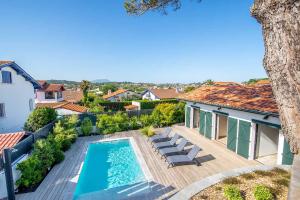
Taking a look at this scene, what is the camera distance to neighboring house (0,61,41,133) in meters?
15.3

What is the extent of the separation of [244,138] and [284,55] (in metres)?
8.79

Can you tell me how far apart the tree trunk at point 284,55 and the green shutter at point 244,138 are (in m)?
7.47

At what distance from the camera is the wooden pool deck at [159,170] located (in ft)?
24.9

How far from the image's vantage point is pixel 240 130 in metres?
10.9

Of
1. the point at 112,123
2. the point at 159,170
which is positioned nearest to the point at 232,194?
the point at 159,170

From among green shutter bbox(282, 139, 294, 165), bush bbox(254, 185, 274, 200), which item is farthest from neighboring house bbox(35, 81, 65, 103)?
bush bbox(254, 185, 274, 200)

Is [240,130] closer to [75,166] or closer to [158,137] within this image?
[158,137]

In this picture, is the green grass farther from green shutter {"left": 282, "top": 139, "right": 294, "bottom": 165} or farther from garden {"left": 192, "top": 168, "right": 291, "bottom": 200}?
green shutter {"left": 282, "top": 139, "right": 294, "bottom": 165}

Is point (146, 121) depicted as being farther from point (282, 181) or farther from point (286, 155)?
point (282, 181)

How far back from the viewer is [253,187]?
591cm

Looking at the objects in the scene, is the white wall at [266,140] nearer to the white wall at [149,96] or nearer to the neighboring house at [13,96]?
the neighboring house at [13,96]

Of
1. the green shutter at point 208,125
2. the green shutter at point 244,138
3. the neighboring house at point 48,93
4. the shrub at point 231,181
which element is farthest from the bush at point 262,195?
the neighboring house at point 48,93

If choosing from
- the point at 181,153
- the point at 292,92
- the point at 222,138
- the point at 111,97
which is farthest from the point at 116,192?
the point at 111,97

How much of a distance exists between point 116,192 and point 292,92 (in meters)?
7.21
